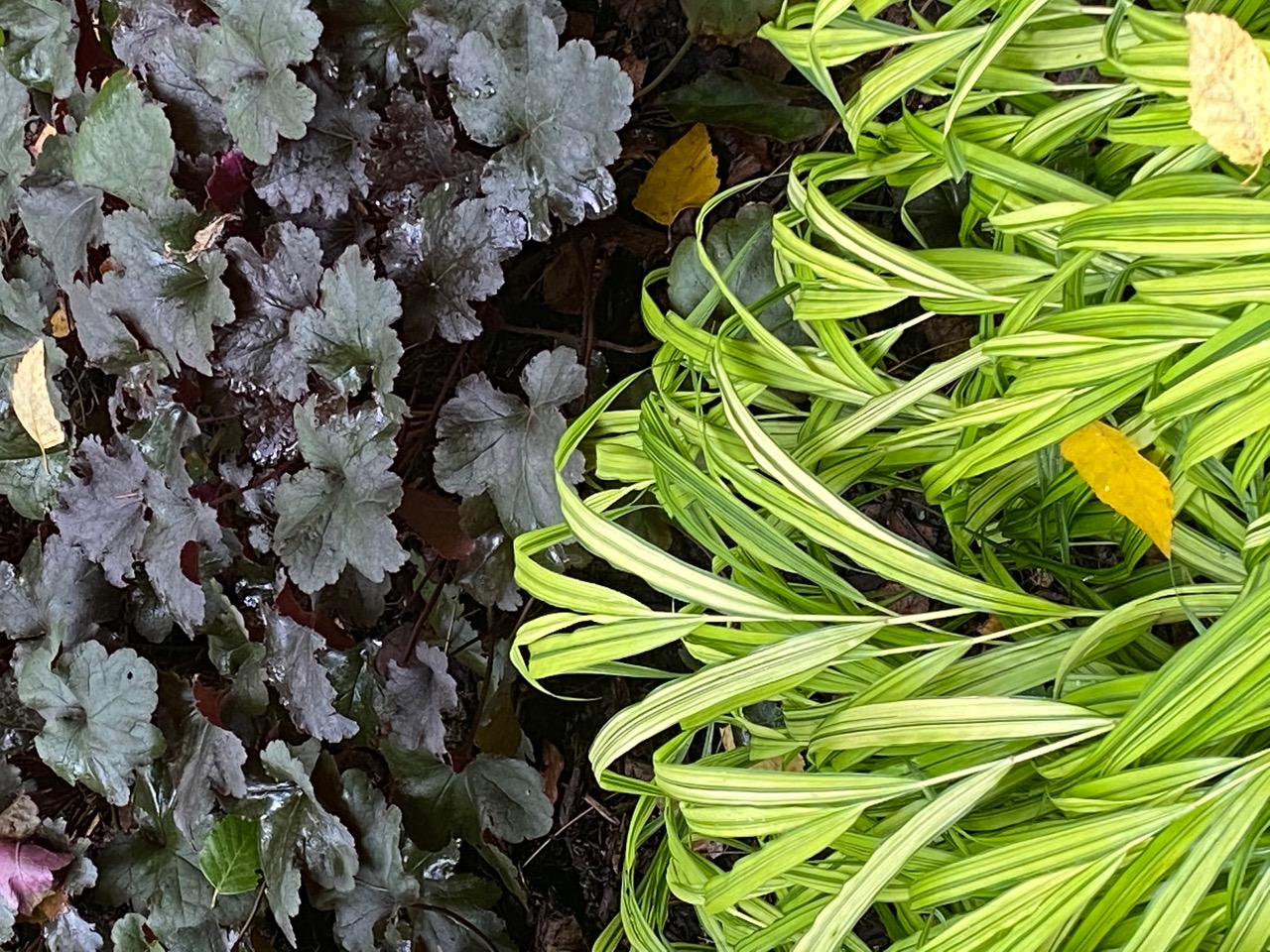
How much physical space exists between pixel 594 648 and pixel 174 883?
2.71ft

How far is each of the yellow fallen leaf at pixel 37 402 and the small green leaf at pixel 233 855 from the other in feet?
1.57

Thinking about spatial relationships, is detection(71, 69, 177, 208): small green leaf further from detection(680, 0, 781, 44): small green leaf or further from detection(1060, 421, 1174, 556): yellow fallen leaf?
detection(1060, 421, 1174, 556): yellow fallen leaf

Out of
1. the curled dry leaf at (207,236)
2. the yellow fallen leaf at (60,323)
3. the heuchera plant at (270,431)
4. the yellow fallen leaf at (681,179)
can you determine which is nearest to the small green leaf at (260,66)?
the heuchera plant at (270,431)

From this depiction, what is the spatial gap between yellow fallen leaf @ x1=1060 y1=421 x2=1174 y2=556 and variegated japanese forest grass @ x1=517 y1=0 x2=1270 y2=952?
16mm

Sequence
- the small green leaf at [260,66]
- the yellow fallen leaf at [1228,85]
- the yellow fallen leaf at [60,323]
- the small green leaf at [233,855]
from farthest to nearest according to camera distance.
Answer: the yellow fallen leaf at [60,323], the small green leaf at [233,855], the small green leaf at [260,66], the yellow fallen leaf at [1228,85]

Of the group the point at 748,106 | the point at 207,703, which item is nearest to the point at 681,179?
the point at 748,106

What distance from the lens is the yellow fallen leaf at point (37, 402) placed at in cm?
114

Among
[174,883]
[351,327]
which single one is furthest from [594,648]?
[174,883]

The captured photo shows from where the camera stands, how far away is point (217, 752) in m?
1.08

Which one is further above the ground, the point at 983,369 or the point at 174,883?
the point at 983,369

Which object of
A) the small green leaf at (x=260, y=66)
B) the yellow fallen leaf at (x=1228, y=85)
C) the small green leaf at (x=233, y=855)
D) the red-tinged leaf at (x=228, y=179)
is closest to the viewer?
the yellow fallen leaf at (x=1228, y=85)

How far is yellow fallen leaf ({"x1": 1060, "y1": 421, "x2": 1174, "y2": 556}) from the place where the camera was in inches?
23.7

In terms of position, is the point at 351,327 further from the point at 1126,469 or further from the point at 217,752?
the point at 1126,469

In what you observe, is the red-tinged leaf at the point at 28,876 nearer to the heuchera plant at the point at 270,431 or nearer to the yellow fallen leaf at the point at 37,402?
the heuchera plant at the point at 270,431
